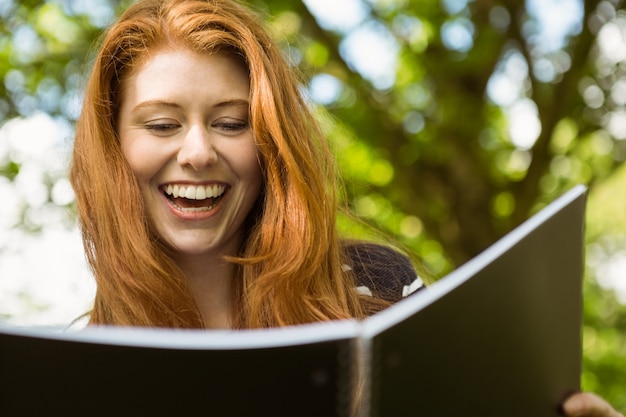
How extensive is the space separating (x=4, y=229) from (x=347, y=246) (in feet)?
16.3

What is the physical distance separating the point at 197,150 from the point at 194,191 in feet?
0.33

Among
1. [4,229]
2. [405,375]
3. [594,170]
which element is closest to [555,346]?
[405,375]

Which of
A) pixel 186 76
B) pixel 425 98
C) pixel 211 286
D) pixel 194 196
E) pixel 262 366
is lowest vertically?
pixel 262 366

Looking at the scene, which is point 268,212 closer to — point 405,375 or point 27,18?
point 405,375

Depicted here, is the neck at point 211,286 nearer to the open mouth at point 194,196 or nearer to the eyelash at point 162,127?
the open mouth at point 194,196

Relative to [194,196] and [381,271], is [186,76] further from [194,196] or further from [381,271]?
[381,271]

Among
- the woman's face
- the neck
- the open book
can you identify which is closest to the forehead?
the woman's face

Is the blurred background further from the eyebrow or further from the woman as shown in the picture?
the eyebrow

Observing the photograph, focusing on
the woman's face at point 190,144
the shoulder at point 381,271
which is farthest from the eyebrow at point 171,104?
the shoulder at point 381,271

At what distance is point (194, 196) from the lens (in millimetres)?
2016

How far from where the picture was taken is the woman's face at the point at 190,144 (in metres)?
1.99

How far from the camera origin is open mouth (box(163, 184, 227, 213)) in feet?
6.60

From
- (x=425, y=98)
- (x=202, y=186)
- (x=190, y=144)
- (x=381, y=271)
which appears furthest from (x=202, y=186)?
(x=425, y=98)

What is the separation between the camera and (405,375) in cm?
123
